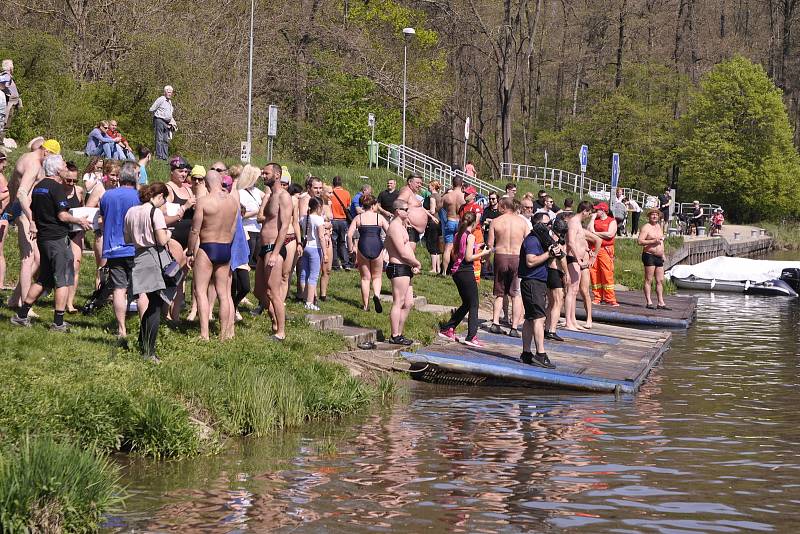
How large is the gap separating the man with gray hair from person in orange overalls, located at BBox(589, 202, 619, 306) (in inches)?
351

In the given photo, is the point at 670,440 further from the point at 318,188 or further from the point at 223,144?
the point at 223,144

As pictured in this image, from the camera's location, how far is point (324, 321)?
1445 cm

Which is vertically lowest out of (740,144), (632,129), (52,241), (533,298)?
(533,298)

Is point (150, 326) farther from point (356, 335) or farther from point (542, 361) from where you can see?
point (542, 361)

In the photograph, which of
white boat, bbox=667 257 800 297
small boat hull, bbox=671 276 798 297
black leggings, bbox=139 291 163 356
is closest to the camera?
black leggings, bbox=139 291 163 356

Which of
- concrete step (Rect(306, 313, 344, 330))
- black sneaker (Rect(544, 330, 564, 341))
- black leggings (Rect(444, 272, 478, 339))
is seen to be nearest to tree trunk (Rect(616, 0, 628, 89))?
black sneaker (Rect(544, 330, 564, 341))

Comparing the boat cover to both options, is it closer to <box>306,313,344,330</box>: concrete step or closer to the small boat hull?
the small boat hull

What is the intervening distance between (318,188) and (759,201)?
5147 cm

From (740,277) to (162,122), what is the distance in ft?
51.0

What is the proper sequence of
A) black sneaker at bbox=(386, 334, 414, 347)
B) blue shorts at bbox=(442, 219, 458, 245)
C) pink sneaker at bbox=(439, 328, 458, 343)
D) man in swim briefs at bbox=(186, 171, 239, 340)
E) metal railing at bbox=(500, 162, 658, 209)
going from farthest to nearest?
metal railing at bbox=(500, 162, 658, 209), blue shorts at bbox=(442, 219, 458, 245), pink sneaker at bbox=(439, 328, 458, 343), black sneaker at bbox=(386, 334, 414, 347), man in swim briefs at bbox=(186, 171, 239, 340)

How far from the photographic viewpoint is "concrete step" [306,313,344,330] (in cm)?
1422

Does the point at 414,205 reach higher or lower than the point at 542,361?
higher

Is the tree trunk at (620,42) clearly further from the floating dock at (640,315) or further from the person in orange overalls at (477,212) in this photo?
the person in orange overalls at (477,212)

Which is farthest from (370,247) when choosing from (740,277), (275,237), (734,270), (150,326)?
(734,270)
